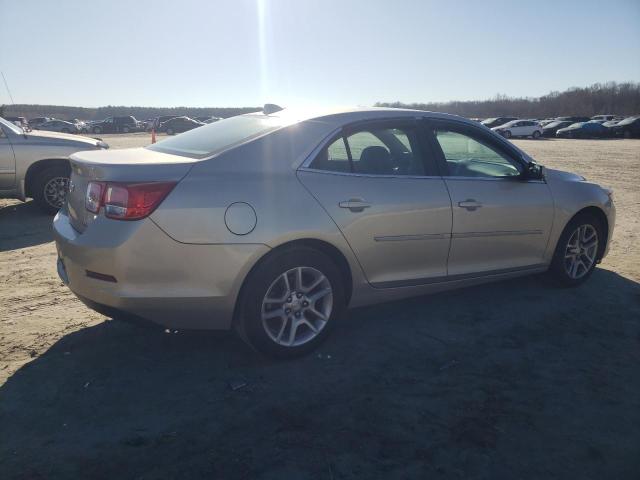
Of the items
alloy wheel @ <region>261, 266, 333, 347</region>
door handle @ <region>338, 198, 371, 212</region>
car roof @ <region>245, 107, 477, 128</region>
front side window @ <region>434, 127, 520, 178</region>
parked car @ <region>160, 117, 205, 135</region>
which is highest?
parked car @ <region>160, 117, 205, 135</region>

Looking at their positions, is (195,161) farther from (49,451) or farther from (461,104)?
(461,104)

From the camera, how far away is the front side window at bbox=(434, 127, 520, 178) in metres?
4.09

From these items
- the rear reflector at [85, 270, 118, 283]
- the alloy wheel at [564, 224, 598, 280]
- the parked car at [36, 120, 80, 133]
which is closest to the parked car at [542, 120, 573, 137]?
the parked car at [36, 120, 80, 133]

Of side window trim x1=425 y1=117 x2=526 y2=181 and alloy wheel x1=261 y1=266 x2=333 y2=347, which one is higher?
side window trim x1=425 y1=117 x2=526 y2=181

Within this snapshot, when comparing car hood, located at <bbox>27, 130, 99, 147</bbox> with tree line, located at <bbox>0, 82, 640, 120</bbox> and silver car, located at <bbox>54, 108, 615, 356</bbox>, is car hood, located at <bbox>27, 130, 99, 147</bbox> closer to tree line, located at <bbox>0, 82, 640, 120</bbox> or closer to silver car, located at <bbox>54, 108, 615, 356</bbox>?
silver car, located at <bbox>54, 108, 615, 356</bbox>

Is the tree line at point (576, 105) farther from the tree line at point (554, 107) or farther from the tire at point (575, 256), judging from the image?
the tire at point (575, 256)

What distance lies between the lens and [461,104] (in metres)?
111

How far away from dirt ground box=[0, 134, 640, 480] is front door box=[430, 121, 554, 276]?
1.60ft

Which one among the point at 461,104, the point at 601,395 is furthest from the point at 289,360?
the point at 461,104

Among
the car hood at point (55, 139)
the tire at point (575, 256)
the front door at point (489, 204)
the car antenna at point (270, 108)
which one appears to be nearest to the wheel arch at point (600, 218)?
the tire at point (575, 256)

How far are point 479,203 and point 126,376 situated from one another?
284 cm

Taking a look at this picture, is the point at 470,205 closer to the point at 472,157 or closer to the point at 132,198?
the point at 472,157

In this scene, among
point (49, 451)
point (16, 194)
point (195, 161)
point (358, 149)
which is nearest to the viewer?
point (49, 451)

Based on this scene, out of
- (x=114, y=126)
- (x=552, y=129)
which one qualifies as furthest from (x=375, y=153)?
(x=114, y=126)
